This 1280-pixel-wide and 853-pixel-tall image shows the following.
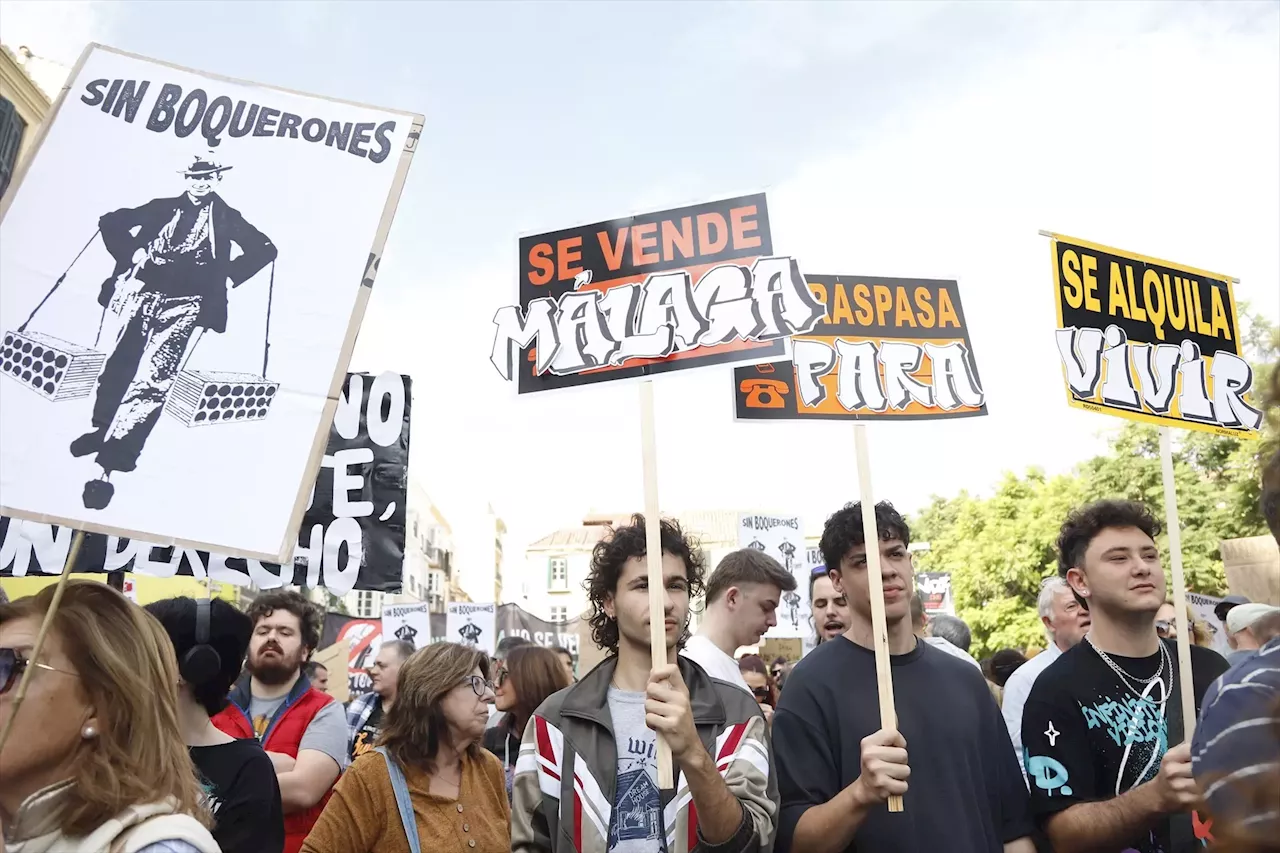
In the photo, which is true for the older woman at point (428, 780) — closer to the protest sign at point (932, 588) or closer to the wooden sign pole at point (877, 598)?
the wooden sign pole at point (877, 598)

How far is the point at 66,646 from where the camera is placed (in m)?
2.09

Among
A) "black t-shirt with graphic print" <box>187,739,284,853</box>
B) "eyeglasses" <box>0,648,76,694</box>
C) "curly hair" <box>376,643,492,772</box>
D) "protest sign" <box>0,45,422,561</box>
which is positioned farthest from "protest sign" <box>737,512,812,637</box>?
"eyeglasses" <box>0,648,76,694</box>

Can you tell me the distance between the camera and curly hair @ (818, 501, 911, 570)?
3.71 meters

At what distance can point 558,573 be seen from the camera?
8606cm

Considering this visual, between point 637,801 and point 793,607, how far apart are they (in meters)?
8.56

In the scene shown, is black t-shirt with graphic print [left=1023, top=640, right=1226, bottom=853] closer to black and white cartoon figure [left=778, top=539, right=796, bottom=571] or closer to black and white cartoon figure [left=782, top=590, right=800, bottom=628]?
black and white cartoon figure [left=782, top=590, right=800, bottom=628]

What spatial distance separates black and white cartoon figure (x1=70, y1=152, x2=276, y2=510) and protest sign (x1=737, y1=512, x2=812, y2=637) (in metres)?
9.14

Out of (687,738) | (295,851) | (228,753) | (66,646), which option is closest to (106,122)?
(66,646)

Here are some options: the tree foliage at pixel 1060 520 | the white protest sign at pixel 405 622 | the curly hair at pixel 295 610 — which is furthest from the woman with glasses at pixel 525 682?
the tree foliage at pixel 1060 520

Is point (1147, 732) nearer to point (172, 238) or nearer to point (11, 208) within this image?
point (172, 238)

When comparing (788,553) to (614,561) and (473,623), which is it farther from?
(614,561)

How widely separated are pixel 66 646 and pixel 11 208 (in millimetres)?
1108

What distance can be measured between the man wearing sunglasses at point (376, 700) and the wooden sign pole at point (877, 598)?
12.1 ft

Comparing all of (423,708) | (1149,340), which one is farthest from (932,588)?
(423,708)
